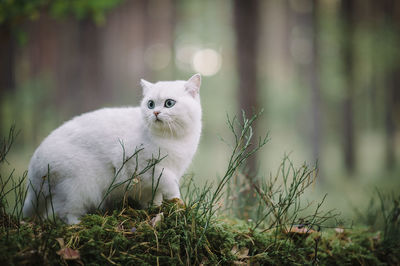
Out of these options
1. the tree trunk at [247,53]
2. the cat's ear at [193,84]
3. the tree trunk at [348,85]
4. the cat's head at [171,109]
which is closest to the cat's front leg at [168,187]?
the cat's head at [171,109]

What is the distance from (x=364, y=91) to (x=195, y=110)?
47.8 ft

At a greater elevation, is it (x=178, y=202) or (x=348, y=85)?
(x=348, y=85)

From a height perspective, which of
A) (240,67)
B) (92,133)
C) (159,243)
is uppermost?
(240,67)

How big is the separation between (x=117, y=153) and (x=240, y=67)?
4582 millimetres

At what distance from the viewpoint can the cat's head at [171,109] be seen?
Answer: 225cm

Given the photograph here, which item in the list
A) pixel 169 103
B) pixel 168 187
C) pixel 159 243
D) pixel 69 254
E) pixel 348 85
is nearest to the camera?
pixel 69 254

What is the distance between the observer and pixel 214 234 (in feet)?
6.59

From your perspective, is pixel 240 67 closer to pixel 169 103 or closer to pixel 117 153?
pixel 169 103

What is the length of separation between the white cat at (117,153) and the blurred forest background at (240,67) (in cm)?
165

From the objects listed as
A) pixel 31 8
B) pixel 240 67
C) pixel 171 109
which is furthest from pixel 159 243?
pixel 240 67

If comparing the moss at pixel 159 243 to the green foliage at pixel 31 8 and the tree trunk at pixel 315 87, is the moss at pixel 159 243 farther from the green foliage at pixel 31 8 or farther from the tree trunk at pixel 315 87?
the tree trunk at pixel 315 87

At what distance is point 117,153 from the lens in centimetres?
225

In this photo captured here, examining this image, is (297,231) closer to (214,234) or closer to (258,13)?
(214,234)

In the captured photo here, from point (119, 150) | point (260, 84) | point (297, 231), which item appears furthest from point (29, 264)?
point (260, 84)
